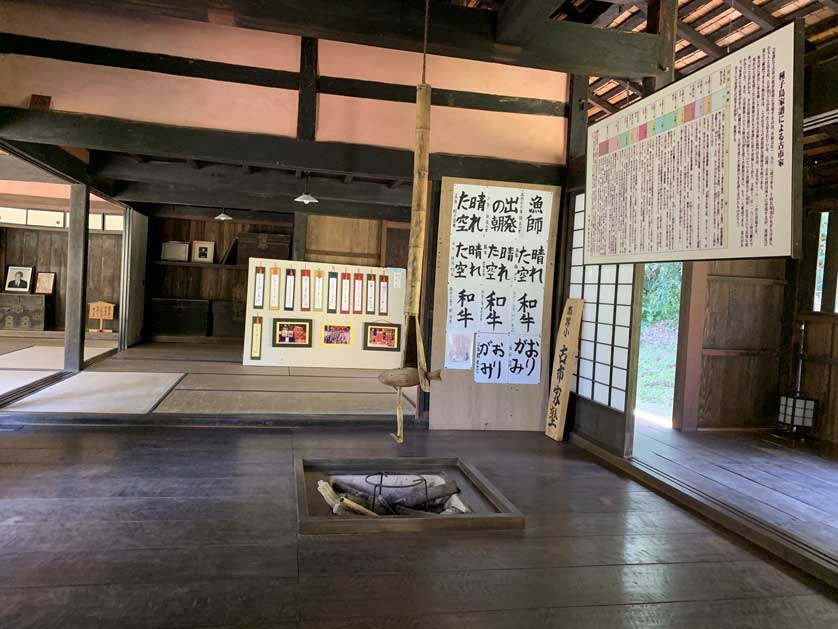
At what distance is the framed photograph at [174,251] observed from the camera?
9.77 m

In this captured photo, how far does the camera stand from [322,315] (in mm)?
7773

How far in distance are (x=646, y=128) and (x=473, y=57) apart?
1138 millimetres

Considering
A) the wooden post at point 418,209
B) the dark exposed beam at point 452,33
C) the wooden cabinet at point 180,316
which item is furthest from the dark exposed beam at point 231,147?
the wooden cabinet at point 180,316

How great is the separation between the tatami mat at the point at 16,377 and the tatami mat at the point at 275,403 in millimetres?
1274

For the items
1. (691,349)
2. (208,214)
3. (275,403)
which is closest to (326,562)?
(275,403)

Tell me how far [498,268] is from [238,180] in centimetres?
364

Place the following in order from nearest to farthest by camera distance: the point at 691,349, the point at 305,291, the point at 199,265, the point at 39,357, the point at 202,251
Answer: the point at 691,349 → the point at 39,357 → the point at 305,291 → the point at 199,265 → the point at 202,251

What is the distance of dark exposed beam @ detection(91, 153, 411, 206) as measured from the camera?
6438 millimetres

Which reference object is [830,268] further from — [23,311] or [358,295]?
[23,311]

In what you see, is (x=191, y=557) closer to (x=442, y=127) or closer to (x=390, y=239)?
(x=442, y=127)

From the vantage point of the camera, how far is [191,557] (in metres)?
2.32

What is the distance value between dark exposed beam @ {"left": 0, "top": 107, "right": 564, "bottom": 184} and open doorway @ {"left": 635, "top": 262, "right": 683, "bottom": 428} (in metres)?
3.59

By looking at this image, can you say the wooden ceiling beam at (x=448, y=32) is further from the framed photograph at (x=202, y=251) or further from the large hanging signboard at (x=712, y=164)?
the framed photograph at (x=202, y=251)

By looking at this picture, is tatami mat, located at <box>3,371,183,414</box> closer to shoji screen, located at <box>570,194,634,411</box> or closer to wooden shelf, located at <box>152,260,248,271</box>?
shoji screen, located at <box>570,194,634,411</box>
